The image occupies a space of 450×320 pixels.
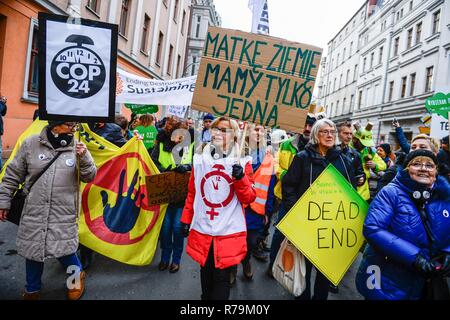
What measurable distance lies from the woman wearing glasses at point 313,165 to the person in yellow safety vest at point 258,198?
0.54 m

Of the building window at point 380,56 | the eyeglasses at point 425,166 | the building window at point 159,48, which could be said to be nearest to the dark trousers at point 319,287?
the eyeglasses at point 425,166

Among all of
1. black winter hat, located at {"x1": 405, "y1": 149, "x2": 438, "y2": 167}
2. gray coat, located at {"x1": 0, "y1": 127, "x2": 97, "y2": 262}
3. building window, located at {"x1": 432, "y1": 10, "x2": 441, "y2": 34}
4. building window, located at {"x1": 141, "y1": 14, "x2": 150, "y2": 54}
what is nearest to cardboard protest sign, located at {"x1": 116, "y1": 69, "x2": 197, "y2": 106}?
gray coat, located at {"x1": 0, "y1": 127, "x2": 97, "y2": 262}

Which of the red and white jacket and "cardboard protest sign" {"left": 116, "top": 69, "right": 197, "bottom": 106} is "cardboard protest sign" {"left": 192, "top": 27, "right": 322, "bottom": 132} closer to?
the red and white jacket

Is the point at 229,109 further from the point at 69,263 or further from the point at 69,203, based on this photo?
the point at 69,263

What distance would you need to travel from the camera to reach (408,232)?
2.06 meters

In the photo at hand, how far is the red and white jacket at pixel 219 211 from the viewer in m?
2.42

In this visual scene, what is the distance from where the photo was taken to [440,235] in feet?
6.66

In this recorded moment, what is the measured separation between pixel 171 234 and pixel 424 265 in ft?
8.66

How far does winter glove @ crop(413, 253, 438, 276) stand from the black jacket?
1.10 metres

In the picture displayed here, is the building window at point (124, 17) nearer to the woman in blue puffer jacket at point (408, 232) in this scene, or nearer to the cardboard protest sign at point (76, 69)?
the cardboard protest sign at point (76, 69)

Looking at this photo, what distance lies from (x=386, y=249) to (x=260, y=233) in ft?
5.26

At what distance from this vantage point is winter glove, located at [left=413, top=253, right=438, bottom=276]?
1.89m

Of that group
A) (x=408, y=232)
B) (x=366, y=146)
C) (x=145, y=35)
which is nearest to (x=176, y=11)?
(x=145, y=35)
